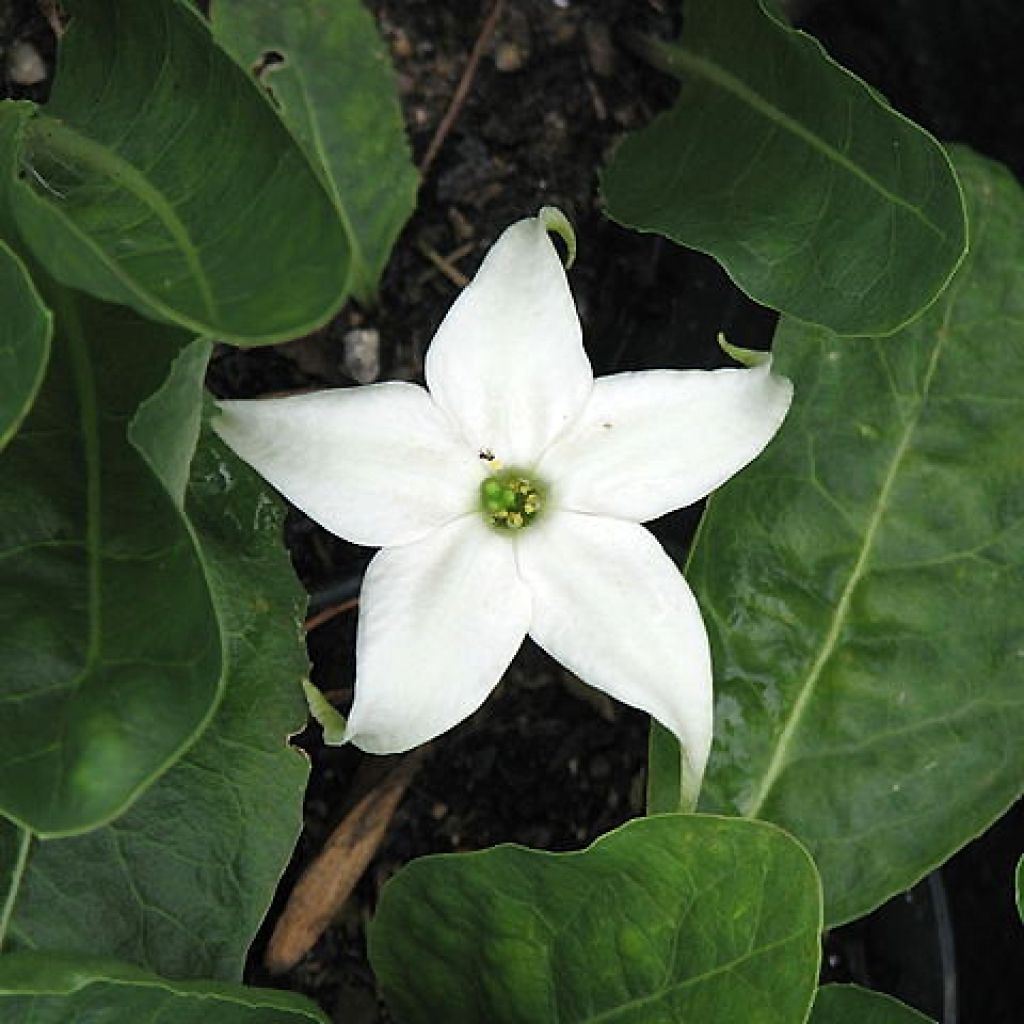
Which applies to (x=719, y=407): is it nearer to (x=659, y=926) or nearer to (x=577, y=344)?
(x=577, y=344)

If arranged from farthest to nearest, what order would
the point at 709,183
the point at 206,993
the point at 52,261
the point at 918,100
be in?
the point at 918,100
the point at 709,183
the point at 206,993
the point at 52,261

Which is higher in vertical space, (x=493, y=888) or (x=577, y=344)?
(x=577, y=344)

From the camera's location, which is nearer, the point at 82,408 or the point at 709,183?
the point at 82,408

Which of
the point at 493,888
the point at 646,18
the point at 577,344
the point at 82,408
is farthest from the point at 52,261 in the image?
the point at 646,18

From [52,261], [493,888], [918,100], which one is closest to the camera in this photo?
[52,261]

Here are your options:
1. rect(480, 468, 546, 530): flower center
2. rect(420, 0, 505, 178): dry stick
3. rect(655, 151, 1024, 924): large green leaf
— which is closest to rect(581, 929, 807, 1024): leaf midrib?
rect(655, 151, 1024, 924): large green leaf

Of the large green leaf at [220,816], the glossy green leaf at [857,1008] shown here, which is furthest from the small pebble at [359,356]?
the glossy green leaf at [857,1008]

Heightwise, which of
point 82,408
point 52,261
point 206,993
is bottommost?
point 206,993

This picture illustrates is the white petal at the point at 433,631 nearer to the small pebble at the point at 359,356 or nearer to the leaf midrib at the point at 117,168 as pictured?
the leaf midrib at the point at 117,168
